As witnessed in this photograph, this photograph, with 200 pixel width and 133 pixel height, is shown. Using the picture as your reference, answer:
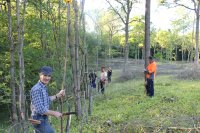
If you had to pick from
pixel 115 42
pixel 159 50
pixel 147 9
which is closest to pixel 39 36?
pixel 147 9

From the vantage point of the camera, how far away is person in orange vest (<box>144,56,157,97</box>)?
13.6 m

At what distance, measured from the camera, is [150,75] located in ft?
45.7

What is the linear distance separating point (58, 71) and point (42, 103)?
11.1 m

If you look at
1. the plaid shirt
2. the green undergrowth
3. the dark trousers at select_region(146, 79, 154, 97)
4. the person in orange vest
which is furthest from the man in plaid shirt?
the dark trousers at select_region(146, 79, 154, 97)

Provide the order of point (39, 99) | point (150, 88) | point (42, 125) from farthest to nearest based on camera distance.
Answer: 1. point (150, 88)
2. point (42, 125)
3. point (39, 99)

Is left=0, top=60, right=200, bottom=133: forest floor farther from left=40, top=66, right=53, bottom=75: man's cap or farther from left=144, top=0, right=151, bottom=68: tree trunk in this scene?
left=40, top=66, right=53, bottom=75: man's cap

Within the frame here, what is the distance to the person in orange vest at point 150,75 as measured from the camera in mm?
13555

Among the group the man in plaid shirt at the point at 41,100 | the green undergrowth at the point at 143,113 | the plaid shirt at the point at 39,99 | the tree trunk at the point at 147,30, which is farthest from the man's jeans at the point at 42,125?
the tree trunk at the point at 147,30

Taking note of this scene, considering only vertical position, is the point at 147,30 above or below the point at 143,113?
above

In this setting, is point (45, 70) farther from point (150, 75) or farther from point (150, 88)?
point (150, 88)

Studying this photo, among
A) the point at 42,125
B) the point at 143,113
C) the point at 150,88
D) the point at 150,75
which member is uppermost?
the point at 150,75

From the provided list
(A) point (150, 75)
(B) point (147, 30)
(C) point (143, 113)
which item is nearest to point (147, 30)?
(B) point (147, 30)

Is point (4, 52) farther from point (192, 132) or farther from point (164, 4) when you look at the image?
point (164, 4)

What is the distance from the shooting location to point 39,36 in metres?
16.8
